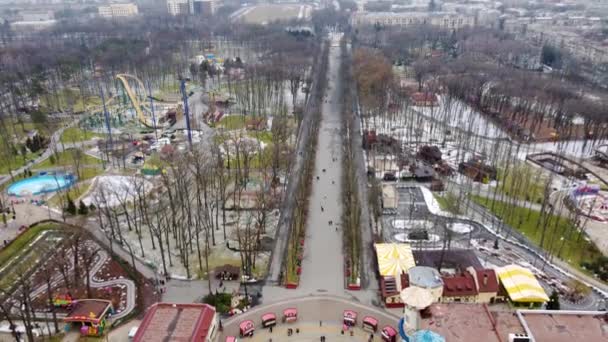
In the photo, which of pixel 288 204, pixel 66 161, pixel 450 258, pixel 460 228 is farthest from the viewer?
pixel 66 161

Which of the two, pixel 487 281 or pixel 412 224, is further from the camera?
pixel 412 224

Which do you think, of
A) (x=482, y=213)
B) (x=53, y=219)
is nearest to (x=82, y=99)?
(x=53, y=219)

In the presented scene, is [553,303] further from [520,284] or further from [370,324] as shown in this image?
[370,324]

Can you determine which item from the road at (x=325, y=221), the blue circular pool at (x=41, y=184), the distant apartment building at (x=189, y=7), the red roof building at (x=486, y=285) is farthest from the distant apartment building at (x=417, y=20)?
the red roof building at (x=486, y=285)

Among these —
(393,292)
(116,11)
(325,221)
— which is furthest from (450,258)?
(116,11)

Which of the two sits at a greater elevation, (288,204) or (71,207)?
(71,207)
